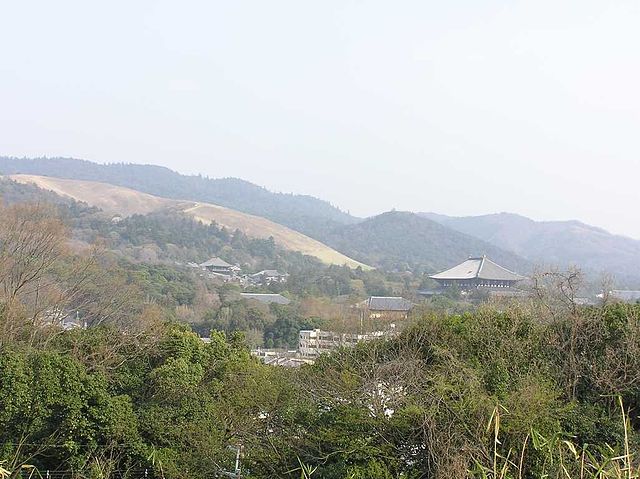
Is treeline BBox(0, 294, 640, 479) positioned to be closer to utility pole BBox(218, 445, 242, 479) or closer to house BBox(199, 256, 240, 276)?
utility pole BBox(218, 445, 242, 479)

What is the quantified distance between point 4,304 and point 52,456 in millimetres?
2907

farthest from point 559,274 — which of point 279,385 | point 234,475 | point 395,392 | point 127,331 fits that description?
point 127,331

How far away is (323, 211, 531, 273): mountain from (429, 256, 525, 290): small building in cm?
2216

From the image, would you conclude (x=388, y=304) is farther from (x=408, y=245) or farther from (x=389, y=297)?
(x=408, y=245)

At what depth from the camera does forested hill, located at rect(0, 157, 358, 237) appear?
367 feet

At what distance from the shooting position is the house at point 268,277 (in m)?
48.5

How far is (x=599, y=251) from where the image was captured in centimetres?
Answer: 11044

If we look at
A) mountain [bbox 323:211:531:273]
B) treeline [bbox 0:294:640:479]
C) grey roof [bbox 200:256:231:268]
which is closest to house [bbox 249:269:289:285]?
grey roof [bbox 200:256:231:268]

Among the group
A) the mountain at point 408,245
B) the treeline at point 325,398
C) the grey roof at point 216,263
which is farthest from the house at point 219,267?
the treeline at point 325,398

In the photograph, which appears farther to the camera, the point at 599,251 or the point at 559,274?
the point at 599,251

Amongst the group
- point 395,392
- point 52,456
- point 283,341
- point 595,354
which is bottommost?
point 283,341

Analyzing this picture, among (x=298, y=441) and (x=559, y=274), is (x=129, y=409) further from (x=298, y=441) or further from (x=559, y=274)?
(x=559, y=274)

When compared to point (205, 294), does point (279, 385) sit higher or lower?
higher

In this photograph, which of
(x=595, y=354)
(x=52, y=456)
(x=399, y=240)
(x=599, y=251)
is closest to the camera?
(x=52, y=456)
